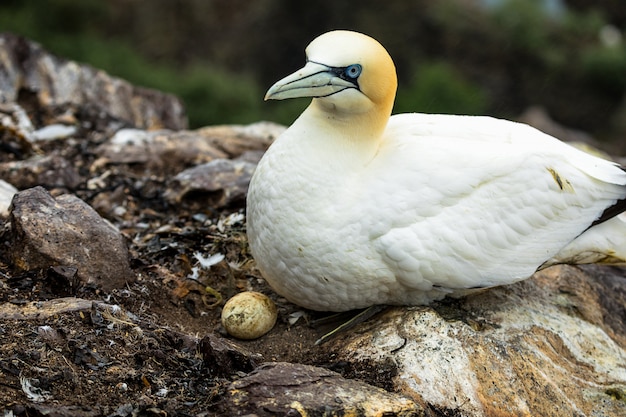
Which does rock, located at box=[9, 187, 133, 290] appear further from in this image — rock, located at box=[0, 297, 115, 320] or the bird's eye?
the bird's eye

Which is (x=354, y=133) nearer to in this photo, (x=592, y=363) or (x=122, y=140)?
(x=592, y=363)

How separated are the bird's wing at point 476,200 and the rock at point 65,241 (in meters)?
1.40

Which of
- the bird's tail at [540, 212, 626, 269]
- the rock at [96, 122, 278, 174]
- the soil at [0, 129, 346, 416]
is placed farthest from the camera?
the rock at [96, 122, 278, 174]

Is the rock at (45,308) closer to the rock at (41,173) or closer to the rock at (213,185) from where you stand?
the rock at (213,185)

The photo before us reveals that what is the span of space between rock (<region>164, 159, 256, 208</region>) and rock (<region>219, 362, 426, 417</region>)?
225 cm

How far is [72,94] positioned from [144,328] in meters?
4.24

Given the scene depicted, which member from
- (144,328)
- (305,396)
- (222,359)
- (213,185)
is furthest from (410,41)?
(305,396)

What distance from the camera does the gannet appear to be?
4.00 meters

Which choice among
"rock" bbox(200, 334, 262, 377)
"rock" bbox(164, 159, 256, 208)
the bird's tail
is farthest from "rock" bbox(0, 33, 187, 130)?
the bird's tail

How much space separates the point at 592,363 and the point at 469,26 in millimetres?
13603

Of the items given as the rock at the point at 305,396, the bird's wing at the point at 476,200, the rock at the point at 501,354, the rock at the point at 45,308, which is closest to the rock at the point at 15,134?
the rock at the point at 45,308

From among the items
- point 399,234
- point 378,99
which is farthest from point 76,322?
point 378,99

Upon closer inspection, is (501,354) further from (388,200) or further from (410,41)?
(410,41)

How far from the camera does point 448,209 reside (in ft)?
13.4
